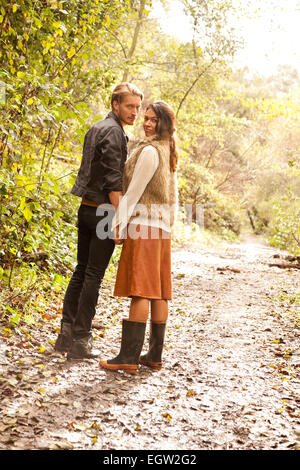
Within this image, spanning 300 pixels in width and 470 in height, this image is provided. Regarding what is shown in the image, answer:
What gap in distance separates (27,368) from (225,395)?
1639 millimetres

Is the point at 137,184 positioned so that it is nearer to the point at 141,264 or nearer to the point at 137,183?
the point at 137,183

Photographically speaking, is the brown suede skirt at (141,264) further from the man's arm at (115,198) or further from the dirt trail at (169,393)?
the dirt trail at (169,393)

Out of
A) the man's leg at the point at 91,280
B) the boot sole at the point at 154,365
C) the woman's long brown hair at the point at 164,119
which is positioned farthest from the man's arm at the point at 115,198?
the boot sole at the point at 154,365

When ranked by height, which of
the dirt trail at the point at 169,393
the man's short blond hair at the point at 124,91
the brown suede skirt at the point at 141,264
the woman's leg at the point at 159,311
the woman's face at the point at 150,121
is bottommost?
the dirt trail at the point at 169,393

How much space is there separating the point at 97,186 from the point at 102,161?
230 millimetres

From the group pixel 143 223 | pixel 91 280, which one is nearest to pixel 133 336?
pixel 91 280

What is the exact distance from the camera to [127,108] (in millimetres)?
3605

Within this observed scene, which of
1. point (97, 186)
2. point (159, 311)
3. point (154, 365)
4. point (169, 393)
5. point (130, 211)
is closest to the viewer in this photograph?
point (169, 393)

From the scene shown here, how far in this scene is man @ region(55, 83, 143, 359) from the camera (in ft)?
11.4

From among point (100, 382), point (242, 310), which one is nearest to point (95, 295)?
point (100, 382)

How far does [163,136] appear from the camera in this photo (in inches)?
141

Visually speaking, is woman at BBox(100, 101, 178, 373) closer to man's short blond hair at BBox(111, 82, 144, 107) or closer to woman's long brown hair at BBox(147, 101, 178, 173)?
woman's long brown hair at BBox(147, 101, 178, 173)

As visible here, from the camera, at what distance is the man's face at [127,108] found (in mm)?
3578
